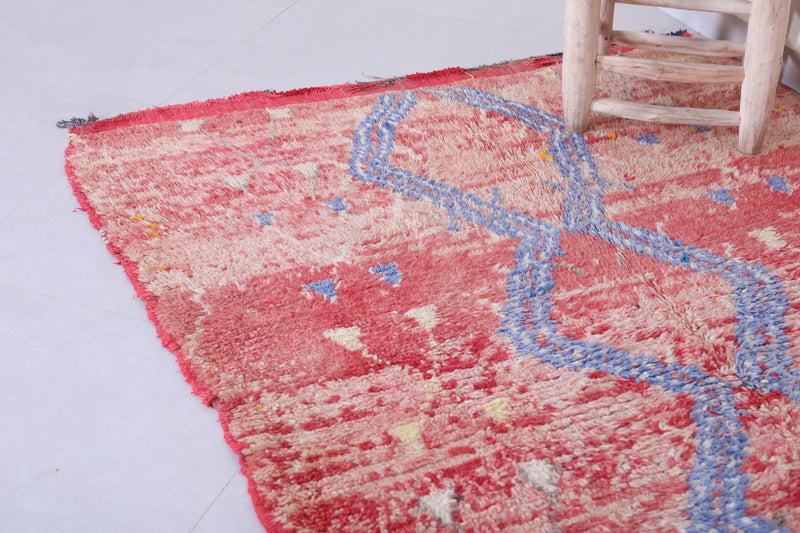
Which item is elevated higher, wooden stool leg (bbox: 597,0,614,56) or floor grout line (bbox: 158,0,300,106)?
floor grout line (bbox: 158,0,300,106)

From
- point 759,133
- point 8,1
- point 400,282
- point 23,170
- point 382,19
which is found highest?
point 8,1

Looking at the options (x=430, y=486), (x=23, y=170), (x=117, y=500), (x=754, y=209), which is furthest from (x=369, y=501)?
(x=23, y=170)

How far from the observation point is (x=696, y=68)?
1417 millimetres

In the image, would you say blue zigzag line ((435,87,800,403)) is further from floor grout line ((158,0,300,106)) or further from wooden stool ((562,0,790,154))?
floor grout line ((158,0,300,106))

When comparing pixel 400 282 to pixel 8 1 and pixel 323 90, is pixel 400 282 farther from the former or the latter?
pixel 8 1

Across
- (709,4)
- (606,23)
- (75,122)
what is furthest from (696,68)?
(75,122)

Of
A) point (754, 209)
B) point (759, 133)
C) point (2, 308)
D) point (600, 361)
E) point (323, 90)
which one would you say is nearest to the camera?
point (600, 361)

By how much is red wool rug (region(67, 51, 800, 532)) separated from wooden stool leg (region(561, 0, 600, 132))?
5cm

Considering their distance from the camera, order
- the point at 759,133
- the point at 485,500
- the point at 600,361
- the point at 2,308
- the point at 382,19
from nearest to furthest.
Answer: the point at 485,500 < the point at 600,361 < the point at 2,308 < the point at 759,133 < the point at 382,19

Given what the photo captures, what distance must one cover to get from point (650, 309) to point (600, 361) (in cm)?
14

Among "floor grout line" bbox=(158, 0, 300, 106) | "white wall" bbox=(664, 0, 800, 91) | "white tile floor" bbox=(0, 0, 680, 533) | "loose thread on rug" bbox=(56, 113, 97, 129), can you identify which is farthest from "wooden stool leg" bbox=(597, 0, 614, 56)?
"loose thread on rug" bbox=(56, 113, 97, 129)

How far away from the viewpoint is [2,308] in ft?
Answer: 3.77

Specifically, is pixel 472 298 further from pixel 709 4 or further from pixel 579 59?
pixel 709 4

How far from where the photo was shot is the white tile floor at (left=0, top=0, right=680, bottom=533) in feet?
2.94
